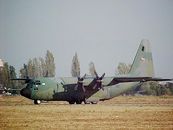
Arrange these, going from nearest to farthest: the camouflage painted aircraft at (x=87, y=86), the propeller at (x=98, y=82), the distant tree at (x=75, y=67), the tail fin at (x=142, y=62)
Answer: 1. the camouflage painted aircraft at (x=87, y=86)
2. the propeller at (x=98, y=82)
3. the tail fin at (x=142, y=62)
4. the distant tree at (x=75, y=67)

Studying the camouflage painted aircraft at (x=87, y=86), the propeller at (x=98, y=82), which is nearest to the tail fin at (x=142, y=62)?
the camouflage painted aircraft at (x=87, y=86)

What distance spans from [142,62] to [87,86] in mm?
10514

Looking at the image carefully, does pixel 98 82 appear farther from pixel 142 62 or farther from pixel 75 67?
pixel 75 67

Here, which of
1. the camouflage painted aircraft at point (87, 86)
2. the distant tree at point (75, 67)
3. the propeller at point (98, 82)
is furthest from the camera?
the distant tree at point (75, 67)

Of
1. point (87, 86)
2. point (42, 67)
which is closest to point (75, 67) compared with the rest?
point (42, 67)

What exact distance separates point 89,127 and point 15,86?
92089 mm

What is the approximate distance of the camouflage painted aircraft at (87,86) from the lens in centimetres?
4681

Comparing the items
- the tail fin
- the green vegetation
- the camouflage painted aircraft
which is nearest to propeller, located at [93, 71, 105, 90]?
the camouflage painted aircraft

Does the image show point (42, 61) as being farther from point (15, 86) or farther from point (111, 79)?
point (111, 79)

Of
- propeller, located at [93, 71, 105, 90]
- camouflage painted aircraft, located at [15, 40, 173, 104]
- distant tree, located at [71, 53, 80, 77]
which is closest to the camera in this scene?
camouflage painted aircraft, located at [15, 40, 173, 104]

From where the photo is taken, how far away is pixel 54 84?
1863 inches

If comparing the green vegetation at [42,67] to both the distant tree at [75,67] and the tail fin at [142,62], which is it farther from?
the tail fin at [142,62]

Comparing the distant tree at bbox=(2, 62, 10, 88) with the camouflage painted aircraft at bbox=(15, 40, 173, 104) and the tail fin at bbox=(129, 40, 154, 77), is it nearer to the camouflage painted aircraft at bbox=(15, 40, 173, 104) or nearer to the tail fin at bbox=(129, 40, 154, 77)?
the tail fin at bbox=(129, 40, 154, 77)

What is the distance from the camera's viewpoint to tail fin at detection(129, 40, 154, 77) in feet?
187
